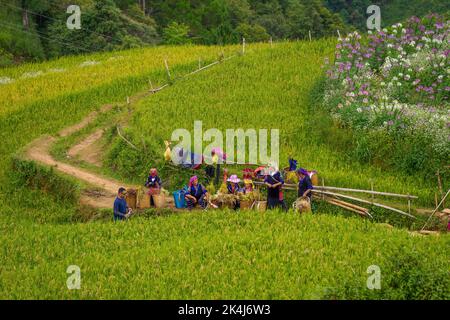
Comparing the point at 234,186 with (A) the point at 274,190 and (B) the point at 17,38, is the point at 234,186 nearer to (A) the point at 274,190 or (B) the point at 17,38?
(A) the point at 274,190

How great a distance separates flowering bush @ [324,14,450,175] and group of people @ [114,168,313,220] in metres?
4.39

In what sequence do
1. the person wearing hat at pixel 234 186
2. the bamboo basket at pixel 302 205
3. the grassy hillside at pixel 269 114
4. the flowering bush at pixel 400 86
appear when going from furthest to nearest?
the flowering bush at pixel 400 86
the grassy hillside at pixel 269 114
the person wearing hat at pixel 234 186
the bamboo basket at pixel 302 205

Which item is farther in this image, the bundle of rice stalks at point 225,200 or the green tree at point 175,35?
the green tree at point 175,35

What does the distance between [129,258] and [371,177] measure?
8481 mm

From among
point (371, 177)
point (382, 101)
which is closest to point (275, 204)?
point (371, 177)

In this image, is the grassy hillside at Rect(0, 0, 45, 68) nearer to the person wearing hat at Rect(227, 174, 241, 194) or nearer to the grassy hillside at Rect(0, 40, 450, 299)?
the grassy hillside at Rect(0, 40, 450, 299)

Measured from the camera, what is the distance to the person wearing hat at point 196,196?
18.3 m

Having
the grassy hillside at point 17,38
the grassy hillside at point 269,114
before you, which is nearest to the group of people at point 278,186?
the grassy hillside at point 269,114

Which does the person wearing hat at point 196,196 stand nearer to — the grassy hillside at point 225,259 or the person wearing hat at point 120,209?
the grassy hillside at point 225,259

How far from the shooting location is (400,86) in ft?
78.1

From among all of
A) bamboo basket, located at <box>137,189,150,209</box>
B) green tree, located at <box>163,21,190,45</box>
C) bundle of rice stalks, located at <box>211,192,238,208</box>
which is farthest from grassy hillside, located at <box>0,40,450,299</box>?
green tree, located at <box>163,21,190,45</box>

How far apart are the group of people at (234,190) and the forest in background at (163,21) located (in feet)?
74.0

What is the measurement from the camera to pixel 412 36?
2689 cm
